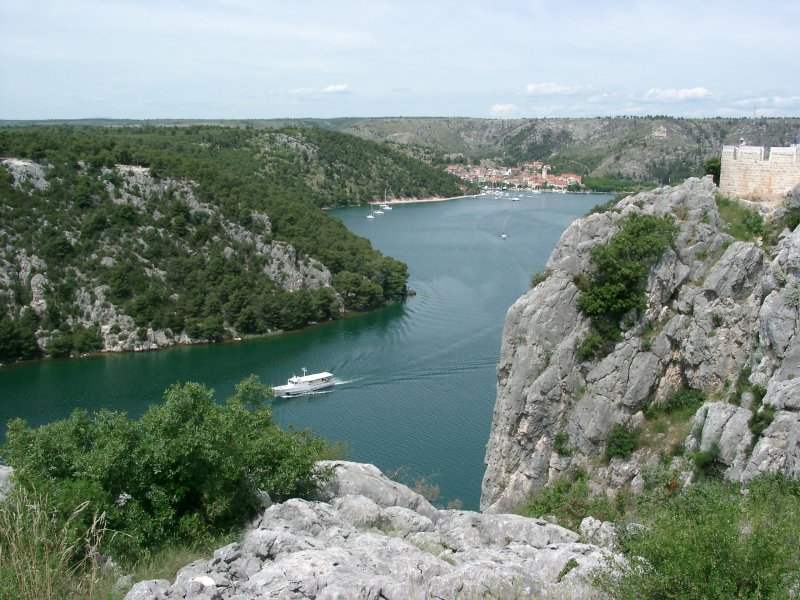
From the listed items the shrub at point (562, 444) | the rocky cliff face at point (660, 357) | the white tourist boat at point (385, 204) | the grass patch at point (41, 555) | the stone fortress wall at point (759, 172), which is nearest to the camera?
the grass patch at point (41, 555)

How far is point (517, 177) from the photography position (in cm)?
14050

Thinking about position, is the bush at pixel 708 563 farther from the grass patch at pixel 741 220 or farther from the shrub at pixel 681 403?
the grass patch at pixel 741 220

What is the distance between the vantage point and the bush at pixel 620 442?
14477mm

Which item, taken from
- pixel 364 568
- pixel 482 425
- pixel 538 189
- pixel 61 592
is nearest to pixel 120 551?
pixel 61 592

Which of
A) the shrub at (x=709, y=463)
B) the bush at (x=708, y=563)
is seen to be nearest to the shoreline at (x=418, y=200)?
the shrub at (x=709, y=463)

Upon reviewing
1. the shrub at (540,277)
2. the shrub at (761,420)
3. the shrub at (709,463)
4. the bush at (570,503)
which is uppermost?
the shrub at (540,277)

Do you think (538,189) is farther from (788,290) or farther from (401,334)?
(788,290)

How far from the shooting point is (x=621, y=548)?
25.5ft

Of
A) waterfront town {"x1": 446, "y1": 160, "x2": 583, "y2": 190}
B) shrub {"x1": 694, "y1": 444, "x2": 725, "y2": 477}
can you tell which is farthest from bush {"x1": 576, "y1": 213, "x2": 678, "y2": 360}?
waterfront town {"x1": 446, "y1": 160, "x2": 583, "y2": 190}

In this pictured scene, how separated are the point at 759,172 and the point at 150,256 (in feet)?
125

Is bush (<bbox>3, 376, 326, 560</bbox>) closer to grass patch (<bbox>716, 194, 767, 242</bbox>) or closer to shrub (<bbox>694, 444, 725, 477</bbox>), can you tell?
shrub (<bbox>694, 444, 725, 477</bbox>)

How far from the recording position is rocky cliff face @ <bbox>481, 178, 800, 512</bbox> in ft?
39.8

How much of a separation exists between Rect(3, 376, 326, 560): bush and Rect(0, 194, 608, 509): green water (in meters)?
13.1

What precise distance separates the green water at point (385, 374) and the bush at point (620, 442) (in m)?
7.49
